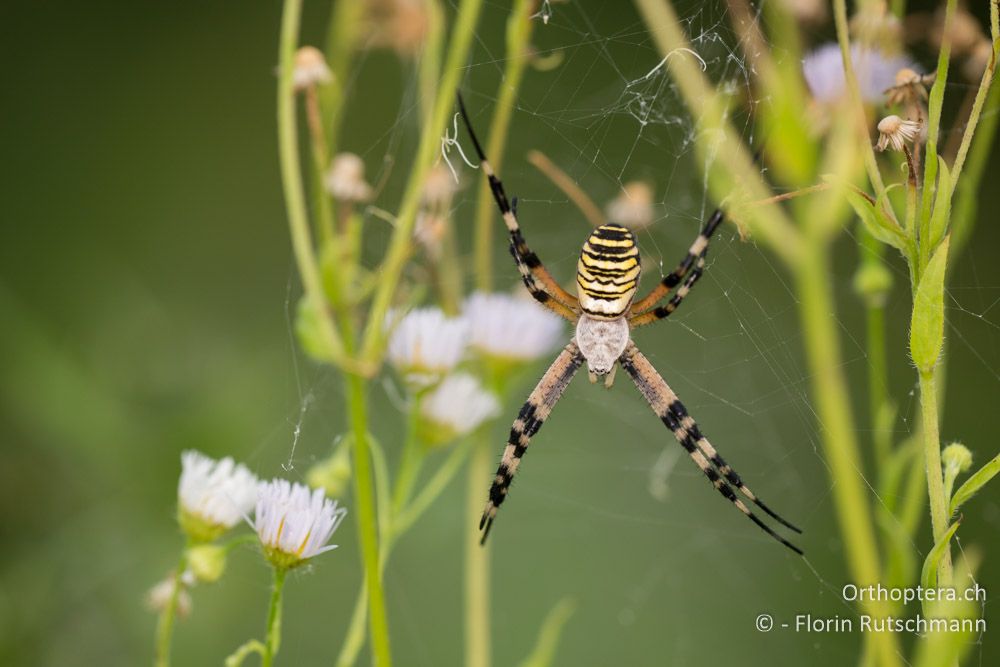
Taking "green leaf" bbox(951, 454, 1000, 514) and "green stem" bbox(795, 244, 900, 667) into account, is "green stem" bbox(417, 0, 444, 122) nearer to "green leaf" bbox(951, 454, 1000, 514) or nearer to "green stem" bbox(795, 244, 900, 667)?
"green stem" bbox(795, 244, 900, 667)

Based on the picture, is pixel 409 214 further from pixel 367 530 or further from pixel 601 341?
pixel 601 341

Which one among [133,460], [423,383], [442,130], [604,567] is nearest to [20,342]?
[133,460]

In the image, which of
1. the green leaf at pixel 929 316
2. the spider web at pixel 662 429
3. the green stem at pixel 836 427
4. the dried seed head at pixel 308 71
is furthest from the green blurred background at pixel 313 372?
the green leaf at pixel 929 316

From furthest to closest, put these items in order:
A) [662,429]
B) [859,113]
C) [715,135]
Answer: [662,429] < [715,135] < [859,113]

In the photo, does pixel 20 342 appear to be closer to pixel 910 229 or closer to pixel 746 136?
pixel 746 136

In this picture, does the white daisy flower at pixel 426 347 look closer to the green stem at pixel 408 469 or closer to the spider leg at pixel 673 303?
the green stem at pixel 408 469

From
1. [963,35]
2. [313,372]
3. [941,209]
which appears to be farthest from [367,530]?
[313,372]
